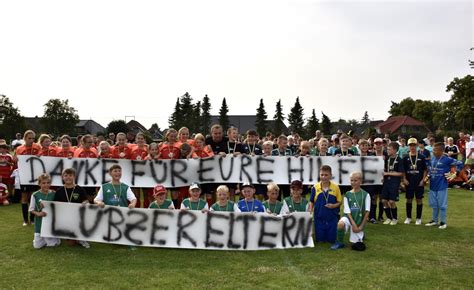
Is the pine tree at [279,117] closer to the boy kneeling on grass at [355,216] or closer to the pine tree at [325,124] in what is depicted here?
the pine tree at [325,124]

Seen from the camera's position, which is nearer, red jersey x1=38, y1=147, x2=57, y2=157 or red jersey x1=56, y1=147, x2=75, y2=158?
red jersey x1=38, y1=147, x2=57, y2=157

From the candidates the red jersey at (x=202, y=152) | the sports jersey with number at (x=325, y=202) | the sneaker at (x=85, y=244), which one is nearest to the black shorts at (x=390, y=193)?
the sports jersey with number at (x=325, y=202)

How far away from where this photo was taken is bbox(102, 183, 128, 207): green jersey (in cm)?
801

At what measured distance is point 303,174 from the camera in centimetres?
1034

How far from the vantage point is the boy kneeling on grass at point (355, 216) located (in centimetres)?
775

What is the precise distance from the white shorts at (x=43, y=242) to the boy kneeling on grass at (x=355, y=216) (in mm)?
5599

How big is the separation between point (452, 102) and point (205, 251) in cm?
7283

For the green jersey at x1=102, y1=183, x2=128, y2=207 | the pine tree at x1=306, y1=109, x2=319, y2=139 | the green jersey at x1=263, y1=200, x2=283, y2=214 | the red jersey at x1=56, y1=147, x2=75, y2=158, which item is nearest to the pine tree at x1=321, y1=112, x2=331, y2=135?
the pine tree at x1=306, y1=109, x2=319, y2=139

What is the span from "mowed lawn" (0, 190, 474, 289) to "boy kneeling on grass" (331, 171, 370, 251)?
0.33 m

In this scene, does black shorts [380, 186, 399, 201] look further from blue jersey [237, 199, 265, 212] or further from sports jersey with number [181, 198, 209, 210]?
sports jersey with number [181, 198, 209, 210]

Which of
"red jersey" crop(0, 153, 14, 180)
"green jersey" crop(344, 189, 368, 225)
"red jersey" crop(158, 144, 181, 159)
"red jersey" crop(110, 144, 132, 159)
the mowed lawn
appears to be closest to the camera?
the mowed lawn

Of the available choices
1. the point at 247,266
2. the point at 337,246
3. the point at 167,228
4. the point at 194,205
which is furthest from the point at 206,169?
the point at 337,246

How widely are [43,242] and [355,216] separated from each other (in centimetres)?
635

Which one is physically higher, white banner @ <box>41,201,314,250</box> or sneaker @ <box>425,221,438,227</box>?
white banner @ <box>41,201,314,250</box>
